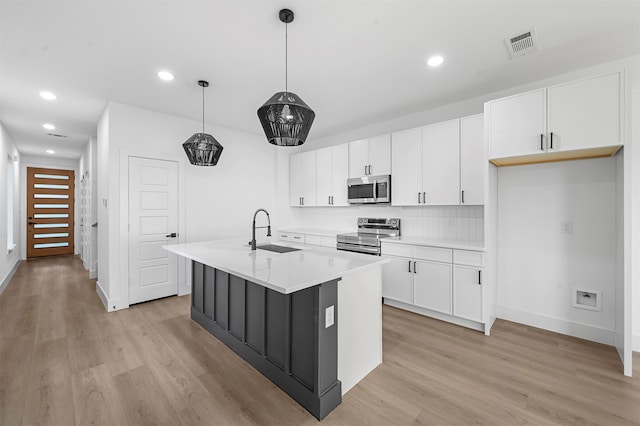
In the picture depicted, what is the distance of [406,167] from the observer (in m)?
3.92

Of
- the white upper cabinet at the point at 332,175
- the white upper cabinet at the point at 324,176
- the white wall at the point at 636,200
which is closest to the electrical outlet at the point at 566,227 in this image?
the white wall at the point at 636,200

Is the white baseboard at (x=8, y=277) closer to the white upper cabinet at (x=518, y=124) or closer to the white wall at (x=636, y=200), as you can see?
the white upper cabinet at (x=518, y=124)

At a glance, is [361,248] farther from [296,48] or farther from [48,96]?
[48,96]

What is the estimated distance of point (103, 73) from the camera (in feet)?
9.58

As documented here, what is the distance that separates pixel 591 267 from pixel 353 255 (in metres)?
2.43

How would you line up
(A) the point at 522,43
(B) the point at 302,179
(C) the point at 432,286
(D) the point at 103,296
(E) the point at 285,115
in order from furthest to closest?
(B) the point at 302,179
(D) the point at 103,296
(C) the point at 432,286
(A) the point at 522,43
(E) the point at 285,115

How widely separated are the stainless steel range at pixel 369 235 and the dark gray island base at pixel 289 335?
200 centimetres

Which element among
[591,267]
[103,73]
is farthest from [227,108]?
[591,267]

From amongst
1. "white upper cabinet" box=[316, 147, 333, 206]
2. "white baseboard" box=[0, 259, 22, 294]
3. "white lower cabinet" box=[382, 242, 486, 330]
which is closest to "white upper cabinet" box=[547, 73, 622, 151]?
"white lower cabinet" box=[382, 242, 486, 330]

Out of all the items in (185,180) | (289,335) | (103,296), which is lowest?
(103,296)

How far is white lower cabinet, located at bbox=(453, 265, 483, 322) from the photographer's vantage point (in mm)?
3035

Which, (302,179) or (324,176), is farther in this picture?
(302,179)

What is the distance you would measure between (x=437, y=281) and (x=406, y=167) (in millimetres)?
1565

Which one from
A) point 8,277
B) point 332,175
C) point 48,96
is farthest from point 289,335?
point 8,277
